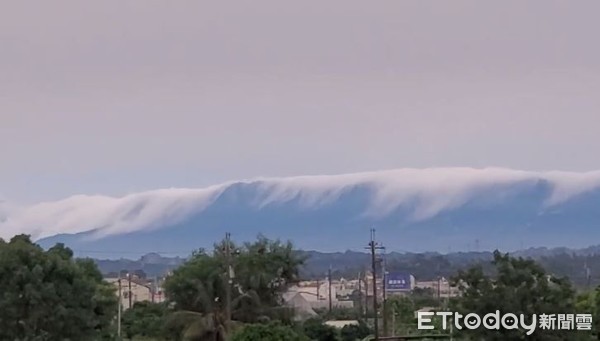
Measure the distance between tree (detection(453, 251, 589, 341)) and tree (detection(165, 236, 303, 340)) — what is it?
1131cm

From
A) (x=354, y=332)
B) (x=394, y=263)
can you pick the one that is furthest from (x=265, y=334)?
(x=394, y=263)

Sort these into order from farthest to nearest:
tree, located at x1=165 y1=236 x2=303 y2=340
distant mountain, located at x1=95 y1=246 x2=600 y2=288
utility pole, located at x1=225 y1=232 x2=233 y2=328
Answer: distant mountain, located at x1=95 y1=246 x2=600 y2=288 → tree, located at x1=165 y1=236 x2=303 y2=340 → utility pole, located at x1=225 y1=232 x2=233 y2=328

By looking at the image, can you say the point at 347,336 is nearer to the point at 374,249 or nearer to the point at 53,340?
the point at 374,249

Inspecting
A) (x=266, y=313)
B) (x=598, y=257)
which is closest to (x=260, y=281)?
(x=266, y=313)

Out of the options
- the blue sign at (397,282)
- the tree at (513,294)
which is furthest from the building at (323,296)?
the tree at (513,294)

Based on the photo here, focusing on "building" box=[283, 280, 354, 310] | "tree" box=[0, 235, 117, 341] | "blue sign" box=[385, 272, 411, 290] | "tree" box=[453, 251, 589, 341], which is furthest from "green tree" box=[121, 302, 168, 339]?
"building" box=[283, 280, 354, 310]

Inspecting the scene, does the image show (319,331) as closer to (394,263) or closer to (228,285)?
(228,285)

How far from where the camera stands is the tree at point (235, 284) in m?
29.0

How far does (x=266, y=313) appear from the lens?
29.6 metres

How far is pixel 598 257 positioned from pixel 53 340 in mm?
85774

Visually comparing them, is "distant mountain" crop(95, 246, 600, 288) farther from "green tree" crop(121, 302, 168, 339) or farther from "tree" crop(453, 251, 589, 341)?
"tree" crop(453, 251, 589, 341)

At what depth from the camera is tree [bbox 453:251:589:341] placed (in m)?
16.4

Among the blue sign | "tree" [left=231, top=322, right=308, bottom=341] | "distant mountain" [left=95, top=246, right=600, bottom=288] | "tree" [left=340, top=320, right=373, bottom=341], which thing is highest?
"distant mountain" [left=95, top=246, right=600, bottom=288]

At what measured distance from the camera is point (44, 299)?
16375 millimetres
